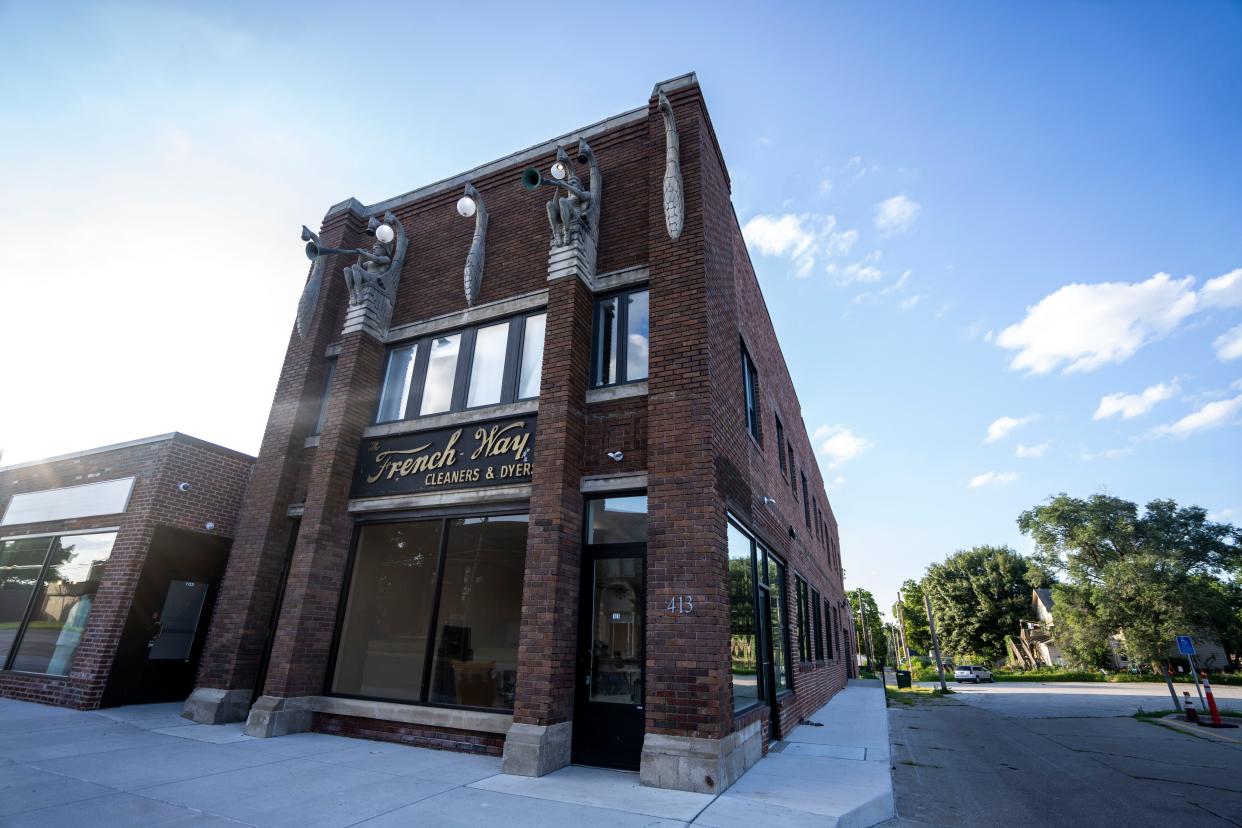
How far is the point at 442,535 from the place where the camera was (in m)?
8.81

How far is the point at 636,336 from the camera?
8.66 m

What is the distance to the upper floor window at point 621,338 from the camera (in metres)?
8.51

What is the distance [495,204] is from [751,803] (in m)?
10.2

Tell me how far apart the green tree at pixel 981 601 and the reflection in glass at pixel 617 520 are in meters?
64.5

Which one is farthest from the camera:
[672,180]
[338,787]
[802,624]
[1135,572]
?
[1135,572]

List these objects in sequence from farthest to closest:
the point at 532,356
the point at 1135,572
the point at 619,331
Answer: the point at 1135,572, the point at 532,356, the point at 619,331

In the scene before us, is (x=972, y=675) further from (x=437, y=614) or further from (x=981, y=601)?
(x=437, y=614)

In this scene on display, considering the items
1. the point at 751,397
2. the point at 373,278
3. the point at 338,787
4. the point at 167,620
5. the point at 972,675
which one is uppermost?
the point at 373,278

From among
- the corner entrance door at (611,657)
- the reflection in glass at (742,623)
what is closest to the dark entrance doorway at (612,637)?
the corner entrance door at (611,657)

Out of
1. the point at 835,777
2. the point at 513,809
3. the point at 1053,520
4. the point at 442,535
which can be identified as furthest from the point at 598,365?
the point at 1053,520

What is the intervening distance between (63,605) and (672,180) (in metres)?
13.7

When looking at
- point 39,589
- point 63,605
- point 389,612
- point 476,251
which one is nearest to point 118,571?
point 63,605

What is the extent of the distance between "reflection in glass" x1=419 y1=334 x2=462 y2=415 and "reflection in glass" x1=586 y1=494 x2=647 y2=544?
3438 millimetres

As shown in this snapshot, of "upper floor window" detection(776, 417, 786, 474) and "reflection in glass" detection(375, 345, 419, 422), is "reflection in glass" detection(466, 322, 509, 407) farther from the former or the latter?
"upper floor window" detection(776, 417, 786, 474)
